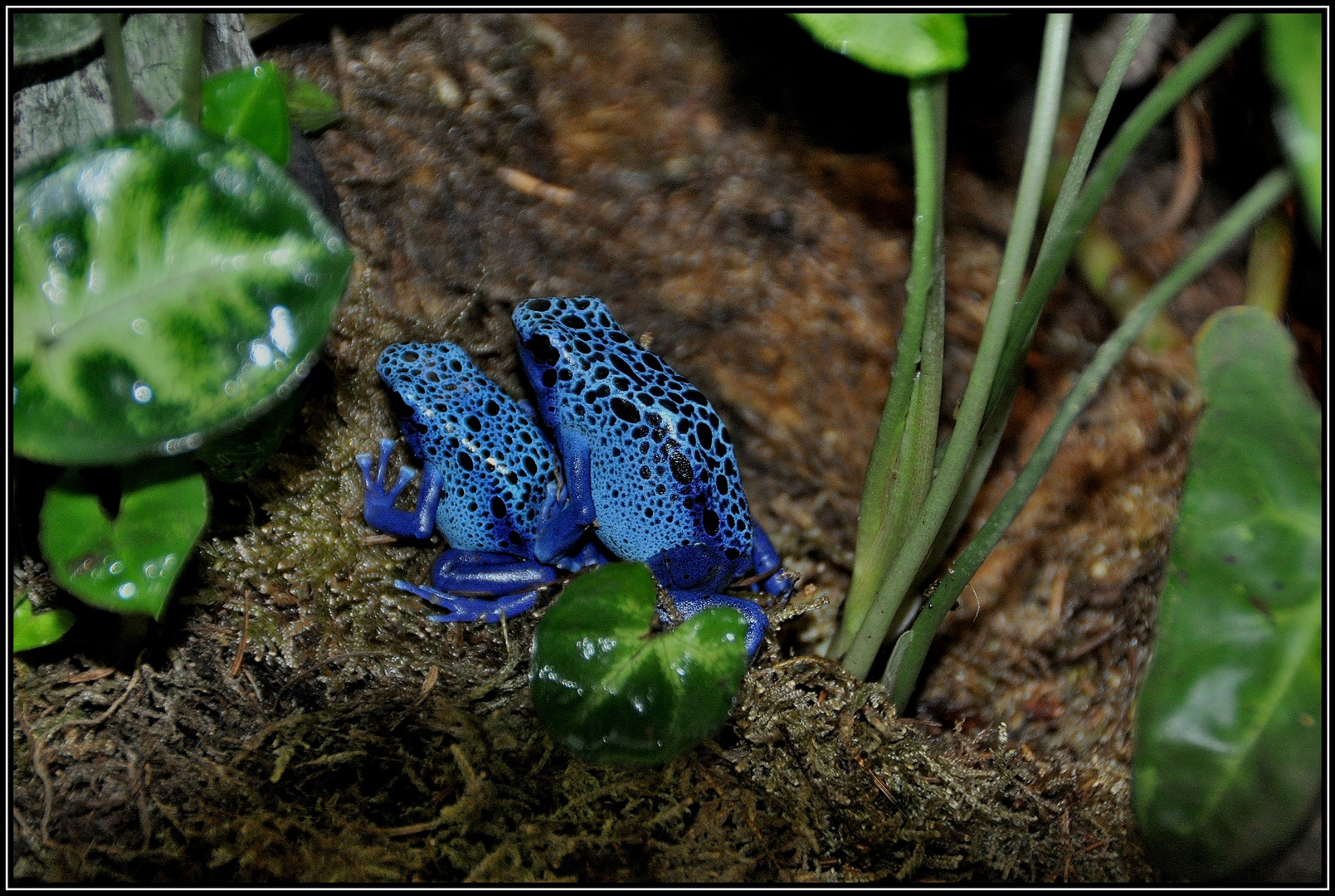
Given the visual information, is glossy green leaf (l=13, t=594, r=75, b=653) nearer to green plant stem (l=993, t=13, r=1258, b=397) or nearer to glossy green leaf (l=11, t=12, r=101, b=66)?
glossy green leaf (l=11, t=12, r=101, b=66)

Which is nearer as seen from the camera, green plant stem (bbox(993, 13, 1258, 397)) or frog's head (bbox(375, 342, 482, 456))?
green plant stem (bbox(993, 13, 1258, 397))

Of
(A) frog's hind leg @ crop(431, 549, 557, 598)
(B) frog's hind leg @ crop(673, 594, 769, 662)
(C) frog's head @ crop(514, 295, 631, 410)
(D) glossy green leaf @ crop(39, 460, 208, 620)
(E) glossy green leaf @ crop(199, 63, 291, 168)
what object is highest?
(E) glossy green leaf @ crop(199, 63, 291, 168)

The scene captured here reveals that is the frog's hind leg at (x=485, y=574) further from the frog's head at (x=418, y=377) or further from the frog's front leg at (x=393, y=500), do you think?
the frog's head at (x=418, y=377)

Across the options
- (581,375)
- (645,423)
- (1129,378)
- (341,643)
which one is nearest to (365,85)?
(581,375)

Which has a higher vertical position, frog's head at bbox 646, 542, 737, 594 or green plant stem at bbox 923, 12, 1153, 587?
green plant stem at bbox 923, 12, 1153, 587

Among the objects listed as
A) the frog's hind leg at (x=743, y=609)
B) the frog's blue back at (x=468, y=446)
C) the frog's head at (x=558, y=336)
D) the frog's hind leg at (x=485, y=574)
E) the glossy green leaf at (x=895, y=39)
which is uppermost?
the glossy green leaf at (x=895, y=39)

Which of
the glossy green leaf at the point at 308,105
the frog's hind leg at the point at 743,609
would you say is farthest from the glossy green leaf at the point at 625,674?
the glossy green leaf at the point at 308,105

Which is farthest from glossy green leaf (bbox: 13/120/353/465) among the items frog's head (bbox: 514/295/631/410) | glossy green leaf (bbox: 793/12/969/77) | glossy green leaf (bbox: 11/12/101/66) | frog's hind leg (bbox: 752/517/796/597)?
frog's hind leg (bbox: 752/517/796/597)

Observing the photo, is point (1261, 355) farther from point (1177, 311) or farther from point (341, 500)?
point (341, 500)
